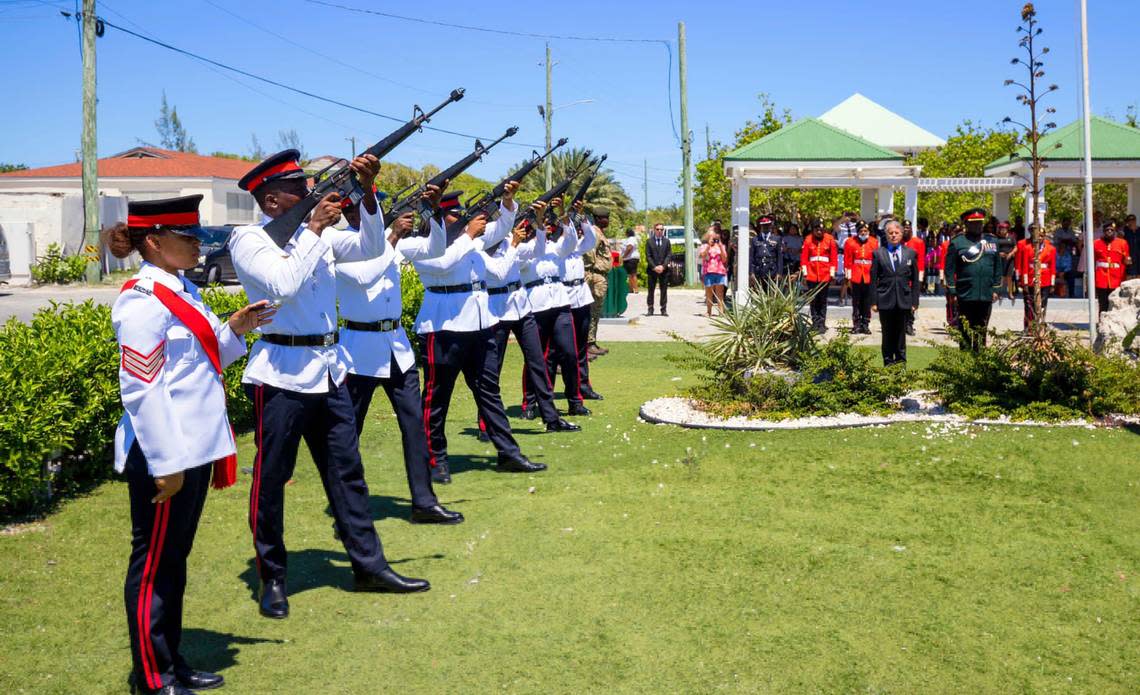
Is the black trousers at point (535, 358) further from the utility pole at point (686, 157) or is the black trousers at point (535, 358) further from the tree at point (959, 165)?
the tree at point (959, 165)

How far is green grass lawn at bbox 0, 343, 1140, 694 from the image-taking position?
448cm

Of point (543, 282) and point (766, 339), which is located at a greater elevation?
point (543, 282)

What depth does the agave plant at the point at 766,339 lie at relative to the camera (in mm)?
10312

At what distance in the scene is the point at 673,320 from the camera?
21078 mm

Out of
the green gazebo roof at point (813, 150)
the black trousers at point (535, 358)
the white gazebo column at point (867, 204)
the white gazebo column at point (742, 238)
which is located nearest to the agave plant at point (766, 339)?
the black trousers at point (535, 358)

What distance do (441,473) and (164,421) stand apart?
4043mm

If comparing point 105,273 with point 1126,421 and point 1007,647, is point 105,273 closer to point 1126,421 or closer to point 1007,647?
point 1126,421

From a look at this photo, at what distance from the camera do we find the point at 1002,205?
2667 cm

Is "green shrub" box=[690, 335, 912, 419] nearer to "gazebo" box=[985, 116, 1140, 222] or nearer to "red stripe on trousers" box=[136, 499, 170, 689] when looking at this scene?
"red stripe on trousers" box=[136, 499, 170, 689]

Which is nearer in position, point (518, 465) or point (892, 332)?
point (518, 465)

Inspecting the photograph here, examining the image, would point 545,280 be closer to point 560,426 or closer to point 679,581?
point 560,426

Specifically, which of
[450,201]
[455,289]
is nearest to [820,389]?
[455,289]

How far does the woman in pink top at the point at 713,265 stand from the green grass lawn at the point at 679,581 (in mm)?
12061

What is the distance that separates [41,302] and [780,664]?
23.4 metres
